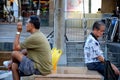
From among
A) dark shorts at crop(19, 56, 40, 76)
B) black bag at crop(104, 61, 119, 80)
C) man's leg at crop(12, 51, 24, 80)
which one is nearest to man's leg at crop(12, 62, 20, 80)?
man's leg at crop(12, 51, 24, 80)

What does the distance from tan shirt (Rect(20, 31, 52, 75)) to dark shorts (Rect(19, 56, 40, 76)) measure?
2.6 inches

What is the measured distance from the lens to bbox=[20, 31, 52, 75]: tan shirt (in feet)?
21.6

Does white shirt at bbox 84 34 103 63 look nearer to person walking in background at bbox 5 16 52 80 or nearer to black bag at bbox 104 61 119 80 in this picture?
black bag at bbox 104 61 119 80

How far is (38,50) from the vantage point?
6609 millimetres

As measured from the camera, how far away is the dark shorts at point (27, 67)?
6.58 metres

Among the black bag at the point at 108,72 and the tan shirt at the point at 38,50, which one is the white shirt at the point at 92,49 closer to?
the black bag at the point at 108,72

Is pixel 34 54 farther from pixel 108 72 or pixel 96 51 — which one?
pixel 108 72

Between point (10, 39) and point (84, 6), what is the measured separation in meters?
12.6

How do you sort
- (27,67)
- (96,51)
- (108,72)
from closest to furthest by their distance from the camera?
(27,67) → (108,72) → (96,51)

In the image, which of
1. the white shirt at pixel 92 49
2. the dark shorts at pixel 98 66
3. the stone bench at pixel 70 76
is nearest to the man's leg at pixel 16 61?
the stone bench at pixel 70 76

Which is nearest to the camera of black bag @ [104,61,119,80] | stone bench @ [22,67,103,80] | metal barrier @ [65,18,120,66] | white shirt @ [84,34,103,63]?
stone bench @ [22,67,103,80]

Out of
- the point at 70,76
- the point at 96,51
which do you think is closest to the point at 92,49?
the point at 96,51

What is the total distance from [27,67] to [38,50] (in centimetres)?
33

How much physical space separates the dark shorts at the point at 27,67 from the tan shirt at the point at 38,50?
7cm
